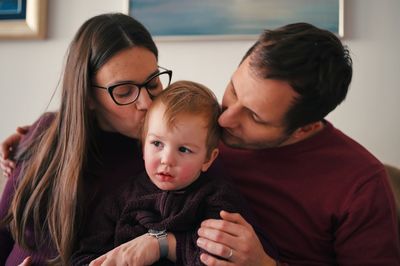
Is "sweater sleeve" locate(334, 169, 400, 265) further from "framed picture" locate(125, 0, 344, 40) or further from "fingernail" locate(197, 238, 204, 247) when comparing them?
"framed picture" locate(125, 0, 344, 40)

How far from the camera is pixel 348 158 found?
1.23m

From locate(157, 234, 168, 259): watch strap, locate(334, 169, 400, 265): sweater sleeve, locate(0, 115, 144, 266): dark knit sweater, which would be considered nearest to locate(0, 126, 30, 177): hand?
locate(0, 115, 144, 266): dark knit sweater

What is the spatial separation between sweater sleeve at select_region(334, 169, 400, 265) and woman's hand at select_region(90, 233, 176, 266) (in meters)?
0.52

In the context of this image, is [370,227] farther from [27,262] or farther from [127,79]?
[27,262]

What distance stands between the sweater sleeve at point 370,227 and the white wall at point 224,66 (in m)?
0.76

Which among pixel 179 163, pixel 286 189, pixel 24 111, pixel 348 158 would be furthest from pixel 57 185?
pixel 24 111

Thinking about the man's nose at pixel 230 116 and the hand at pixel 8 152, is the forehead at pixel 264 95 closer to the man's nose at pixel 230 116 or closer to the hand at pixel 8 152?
the man's nose at pixel 230 116

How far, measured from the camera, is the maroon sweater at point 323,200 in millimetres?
1152

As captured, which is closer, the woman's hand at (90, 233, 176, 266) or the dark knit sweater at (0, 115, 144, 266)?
the woman's hand at (90, 233, 176, 266)

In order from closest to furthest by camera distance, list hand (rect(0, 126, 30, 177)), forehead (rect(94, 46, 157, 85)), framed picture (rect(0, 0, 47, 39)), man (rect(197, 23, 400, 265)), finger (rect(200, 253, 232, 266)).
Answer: finger (rect(200, 253, 232, 266)) < man (rect(197, 23, 400, 265)) < forehead (rect(94, 46, 157, 85)) < hand (rect(0, 126, 30, 177)) < framed picture (rect(0, 0, 47, 39))

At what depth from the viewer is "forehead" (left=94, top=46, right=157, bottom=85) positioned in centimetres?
121

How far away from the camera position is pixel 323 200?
3.97ft

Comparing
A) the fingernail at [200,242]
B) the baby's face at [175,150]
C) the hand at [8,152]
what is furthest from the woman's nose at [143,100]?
the hand at [8,152]

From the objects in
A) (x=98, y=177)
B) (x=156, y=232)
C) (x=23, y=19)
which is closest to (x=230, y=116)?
(x=156, y=232)
